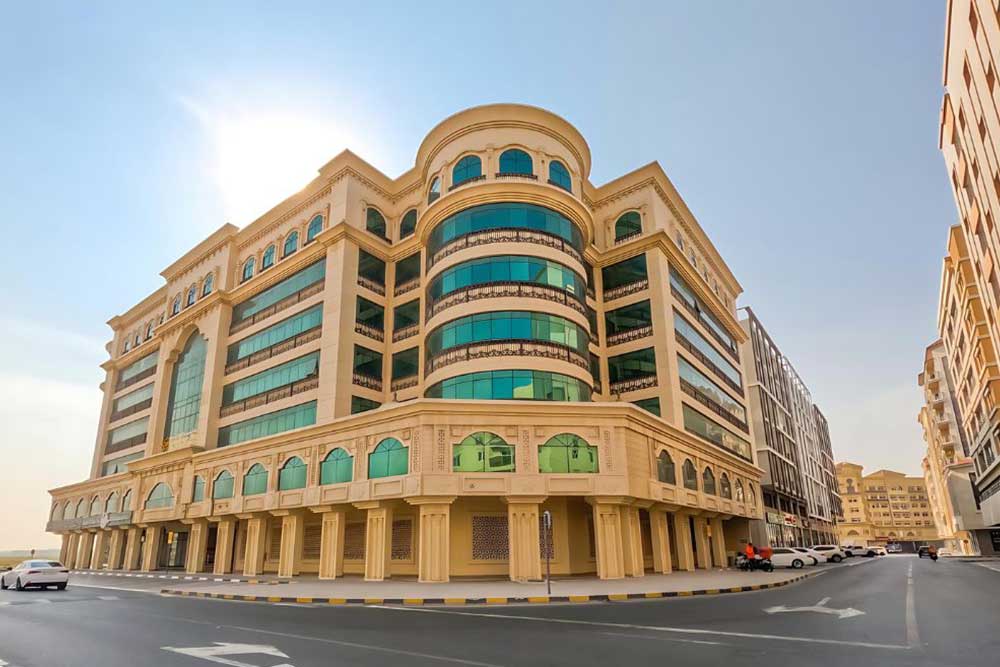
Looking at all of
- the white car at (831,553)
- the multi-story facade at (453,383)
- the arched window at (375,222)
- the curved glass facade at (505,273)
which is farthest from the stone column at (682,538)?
the arched window at (375,222)

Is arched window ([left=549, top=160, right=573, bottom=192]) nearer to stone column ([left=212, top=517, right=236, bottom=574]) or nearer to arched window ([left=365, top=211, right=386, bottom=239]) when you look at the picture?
arched window ([left=365, top=211, right=386, bottom=239])

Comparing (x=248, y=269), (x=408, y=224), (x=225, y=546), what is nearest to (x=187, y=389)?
(x=248, y=269)

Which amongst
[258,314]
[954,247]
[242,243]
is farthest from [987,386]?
[242,243]

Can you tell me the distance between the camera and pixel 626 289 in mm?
37719

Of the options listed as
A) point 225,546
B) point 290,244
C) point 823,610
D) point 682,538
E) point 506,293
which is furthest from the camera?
point 290,244

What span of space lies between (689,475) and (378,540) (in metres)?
17.3

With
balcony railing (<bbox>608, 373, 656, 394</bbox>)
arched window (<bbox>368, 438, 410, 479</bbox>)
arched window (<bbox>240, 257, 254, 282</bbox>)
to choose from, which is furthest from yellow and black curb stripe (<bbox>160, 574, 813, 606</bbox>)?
arched window (<bbox>240, 257, 254, 282</bbox>)

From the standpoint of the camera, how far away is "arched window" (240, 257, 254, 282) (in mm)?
44375

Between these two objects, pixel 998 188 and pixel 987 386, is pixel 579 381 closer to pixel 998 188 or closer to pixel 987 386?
pixel 998 188

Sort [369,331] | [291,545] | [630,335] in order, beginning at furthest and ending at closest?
[630,335]
[369,331]
[291,545]

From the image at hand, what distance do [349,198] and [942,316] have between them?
62.2m

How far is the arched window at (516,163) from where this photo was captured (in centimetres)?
3278

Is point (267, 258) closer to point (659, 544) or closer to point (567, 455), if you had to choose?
point (567, 455)

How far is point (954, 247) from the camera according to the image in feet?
154
